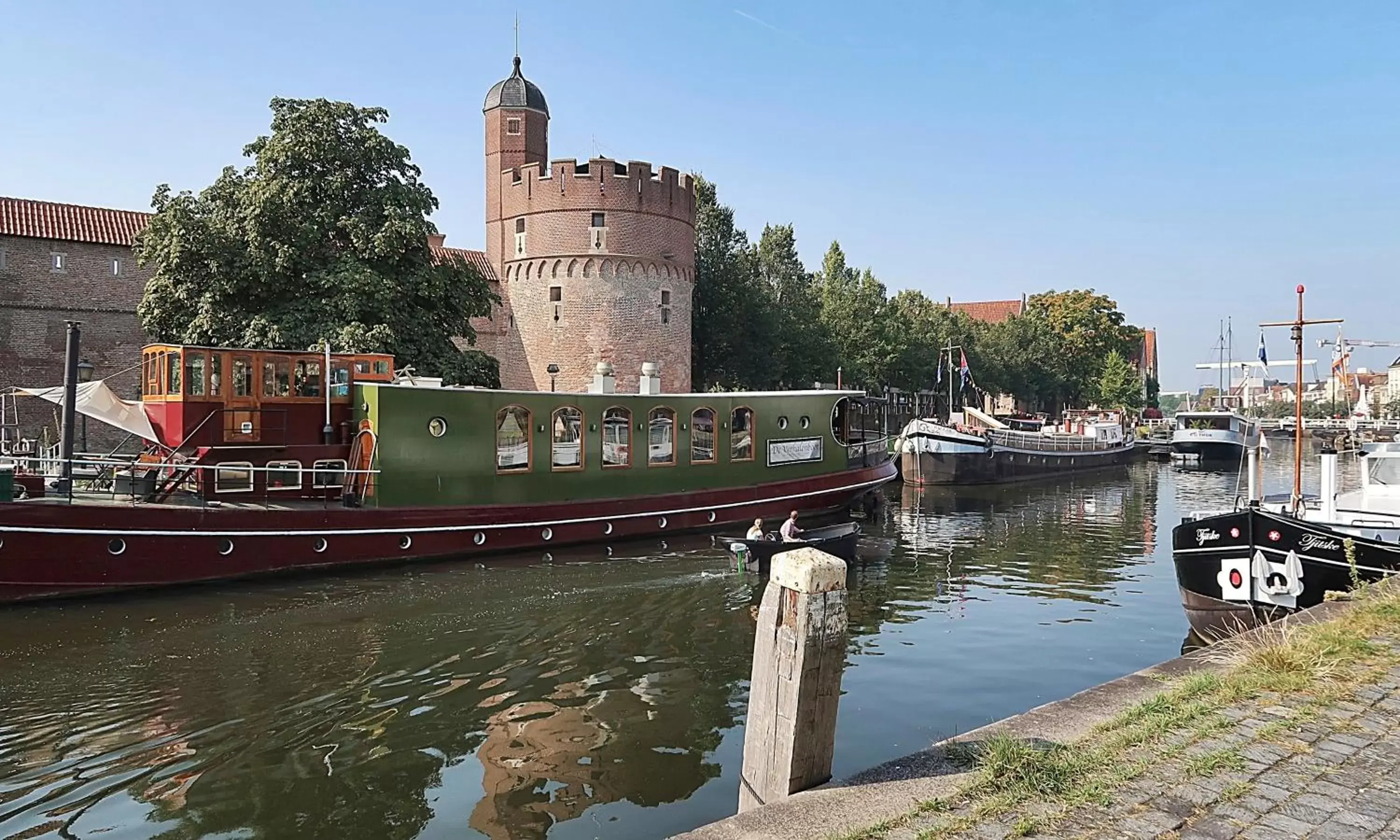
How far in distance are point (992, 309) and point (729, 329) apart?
69577 millimetres

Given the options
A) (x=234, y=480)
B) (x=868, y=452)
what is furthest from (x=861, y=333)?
(x=234, y=480)

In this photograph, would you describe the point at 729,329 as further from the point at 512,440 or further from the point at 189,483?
the point at 189,483

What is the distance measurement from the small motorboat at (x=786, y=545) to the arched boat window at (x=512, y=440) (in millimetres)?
4556

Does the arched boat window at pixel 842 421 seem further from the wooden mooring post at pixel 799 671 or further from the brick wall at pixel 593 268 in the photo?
the wooden mooring post at pixel 799 671

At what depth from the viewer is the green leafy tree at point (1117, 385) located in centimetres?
7238

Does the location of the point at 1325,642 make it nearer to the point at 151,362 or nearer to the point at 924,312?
the point at 151,362

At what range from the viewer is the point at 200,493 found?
1512 cm

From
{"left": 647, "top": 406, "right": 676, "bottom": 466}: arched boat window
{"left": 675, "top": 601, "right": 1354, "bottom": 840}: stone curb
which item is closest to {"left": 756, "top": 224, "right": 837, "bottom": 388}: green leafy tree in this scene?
{"left": 647, "top": 406, "right": 676, "bottom": 466}: arched boat window

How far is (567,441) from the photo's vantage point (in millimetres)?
18906

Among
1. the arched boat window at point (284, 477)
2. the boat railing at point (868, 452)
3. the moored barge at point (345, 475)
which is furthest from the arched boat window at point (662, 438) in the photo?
the arched boat window at point (284, 477)

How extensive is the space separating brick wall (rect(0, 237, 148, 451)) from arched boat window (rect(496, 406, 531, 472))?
17.3 meters

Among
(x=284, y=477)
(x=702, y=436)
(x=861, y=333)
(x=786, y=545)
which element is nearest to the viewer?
(x=786, y=545)

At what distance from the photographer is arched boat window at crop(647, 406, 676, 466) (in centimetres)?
2005

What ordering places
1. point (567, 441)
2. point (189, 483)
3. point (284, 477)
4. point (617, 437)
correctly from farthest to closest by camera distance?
point (617, 437) → point (567, 441) → point (284, 477) → point (189, 483)
